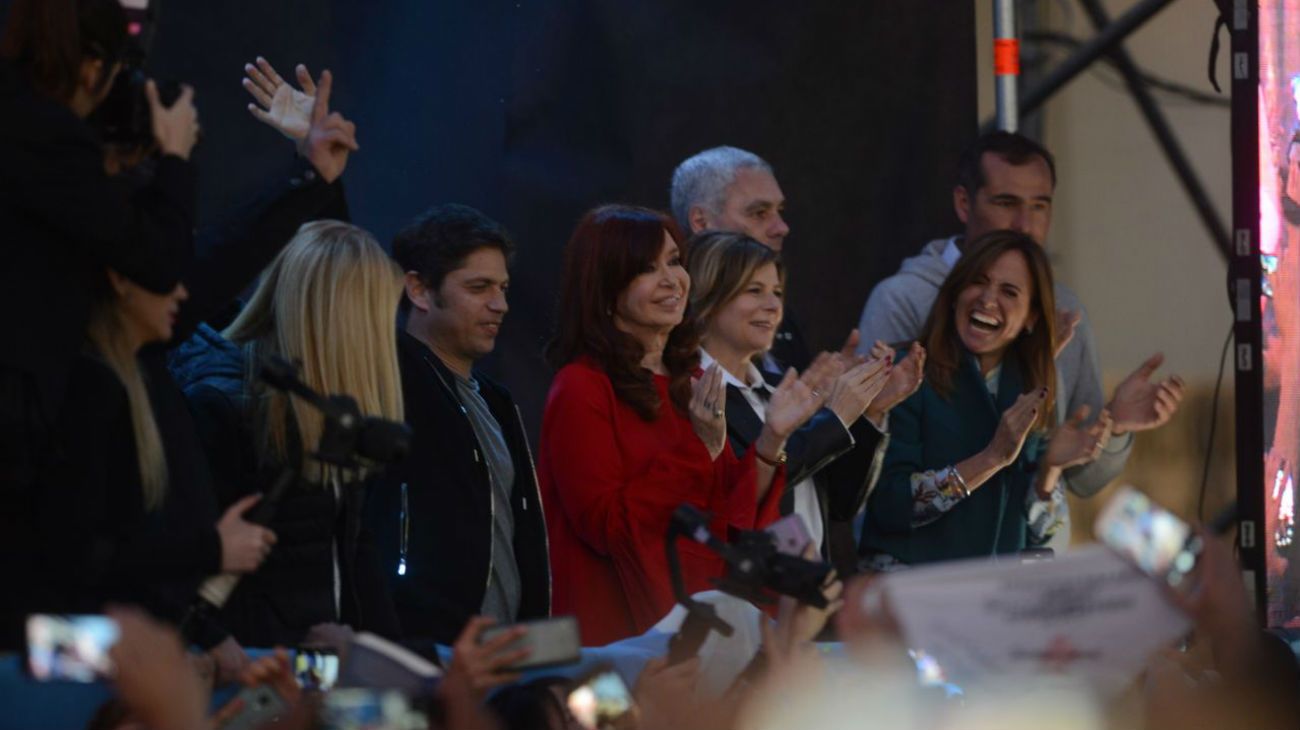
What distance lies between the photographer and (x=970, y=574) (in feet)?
8.43

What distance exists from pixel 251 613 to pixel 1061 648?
1.42 m

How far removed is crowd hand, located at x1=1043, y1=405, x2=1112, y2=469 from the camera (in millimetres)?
4988

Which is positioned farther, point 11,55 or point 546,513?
point 546,513

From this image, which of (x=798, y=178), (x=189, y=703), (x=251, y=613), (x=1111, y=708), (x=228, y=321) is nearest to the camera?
(x=189, y=703)

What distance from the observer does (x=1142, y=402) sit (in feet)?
17.0

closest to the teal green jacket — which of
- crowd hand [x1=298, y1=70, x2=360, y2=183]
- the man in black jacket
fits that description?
the man in black jacket

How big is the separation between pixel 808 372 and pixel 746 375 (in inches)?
11.7

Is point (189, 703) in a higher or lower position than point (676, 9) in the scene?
lower

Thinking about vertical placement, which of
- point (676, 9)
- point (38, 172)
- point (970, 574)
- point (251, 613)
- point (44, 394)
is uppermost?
point (676, 9)

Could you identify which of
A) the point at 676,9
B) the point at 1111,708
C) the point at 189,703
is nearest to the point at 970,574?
the point at 1111,708

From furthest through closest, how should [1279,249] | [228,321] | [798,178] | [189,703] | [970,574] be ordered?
[798,178] < [1279,249] < [228,321] < [970,574] < [189,703]

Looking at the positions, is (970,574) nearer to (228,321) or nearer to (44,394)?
(44,394)

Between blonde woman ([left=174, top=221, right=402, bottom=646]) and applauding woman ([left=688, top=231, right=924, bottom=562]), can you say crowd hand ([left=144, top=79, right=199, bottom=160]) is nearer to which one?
blonde woman ([left=174, top=221, right=402, bottom=646])

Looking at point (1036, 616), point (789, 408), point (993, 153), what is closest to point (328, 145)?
point (789, 408)
